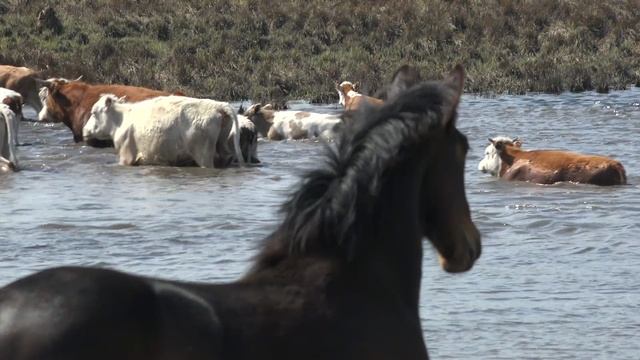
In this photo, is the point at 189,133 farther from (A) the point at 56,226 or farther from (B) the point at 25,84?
(B) the point at 25,84

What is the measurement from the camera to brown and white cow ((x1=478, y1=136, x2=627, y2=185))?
16.0m

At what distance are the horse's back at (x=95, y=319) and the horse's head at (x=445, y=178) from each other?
1.03 metres

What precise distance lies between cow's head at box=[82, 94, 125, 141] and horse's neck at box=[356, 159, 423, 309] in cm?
1504

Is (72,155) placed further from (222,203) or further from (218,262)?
(218,262)

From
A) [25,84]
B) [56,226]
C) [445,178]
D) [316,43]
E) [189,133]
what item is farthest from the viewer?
[316,43]

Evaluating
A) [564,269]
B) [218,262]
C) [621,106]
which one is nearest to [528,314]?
[564,269]

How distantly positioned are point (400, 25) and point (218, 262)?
92.1ft

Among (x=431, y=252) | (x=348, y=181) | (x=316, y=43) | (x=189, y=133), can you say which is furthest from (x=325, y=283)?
(x=316, y=43)

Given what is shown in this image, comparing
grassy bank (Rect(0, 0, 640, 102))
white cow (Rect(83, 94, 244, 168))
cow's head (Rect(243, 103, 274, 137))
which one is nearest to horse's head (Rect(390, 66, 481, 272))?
white cow (Rect(83, 94, 244, 168))

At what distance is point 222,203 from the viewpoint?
1461 centimetres

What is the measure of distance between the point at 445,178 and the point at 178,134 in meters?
13.6

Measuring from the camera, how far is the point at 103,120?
19.6 m

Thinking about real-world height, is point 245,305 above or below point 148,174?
above

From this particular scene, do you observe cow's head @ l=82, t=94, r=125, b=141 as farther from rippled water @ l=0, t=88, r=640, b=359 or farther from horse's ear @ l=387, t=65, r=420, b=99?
horse's ear @ l=387, t=65, r=420, b=99
